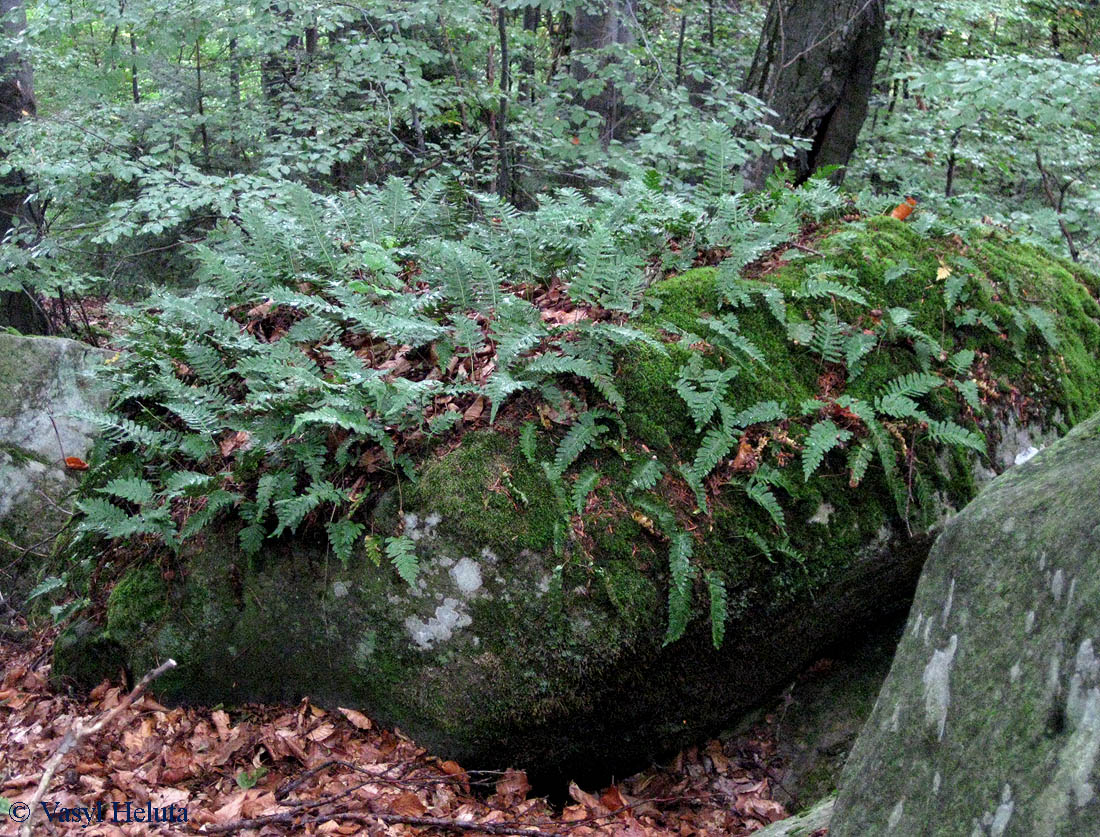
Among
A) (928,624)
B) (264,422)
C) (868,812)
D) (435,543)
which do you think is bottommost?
(435,543)

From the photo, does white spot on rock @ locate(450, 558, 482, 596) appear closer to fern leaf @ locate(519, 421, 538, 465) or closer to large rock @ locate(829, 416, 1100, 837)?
fern leaf @ locate(519, 421, 538, 465)

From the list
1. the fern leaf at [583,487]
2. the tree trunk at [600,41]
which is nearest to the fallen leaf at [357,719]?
the fern leaf at [583,487]

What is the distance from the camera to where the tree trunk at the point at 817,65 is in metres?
7.97

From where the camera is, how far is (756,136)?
26.2 feet

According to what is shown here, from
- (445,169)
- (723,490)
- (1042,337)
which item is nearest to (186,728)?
(723,490)

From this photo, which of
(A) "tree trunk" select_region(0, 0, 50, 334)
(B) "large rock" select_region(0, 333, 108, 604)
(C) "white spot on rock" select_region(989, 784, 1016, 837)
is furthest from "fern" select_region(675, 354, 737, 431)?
(A) "tree trunk" select_region(0, 0, 50, 334)

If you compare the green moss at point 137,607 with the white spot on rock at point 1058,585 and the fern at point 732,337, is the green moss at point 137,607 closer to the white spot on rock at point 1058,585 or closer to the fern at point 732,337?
the fern at point 732,337

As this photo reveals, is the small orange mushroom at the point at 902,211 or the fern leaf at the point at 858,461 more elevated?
the small orange mushroom at the point at 902,211

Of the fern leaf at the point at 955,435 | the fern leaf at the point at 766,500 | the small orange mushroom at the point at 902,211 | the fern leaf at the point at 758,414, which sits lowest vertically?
the fern leaf at the point at 766,500

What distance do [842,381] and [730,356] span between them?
2.25 feet

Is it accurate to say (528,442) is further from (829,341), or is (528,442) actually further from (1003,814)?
(1003,814)

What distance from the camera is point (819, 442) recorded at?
4121mm

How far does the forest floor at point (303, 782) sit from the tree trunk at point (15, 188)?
6.04 metres

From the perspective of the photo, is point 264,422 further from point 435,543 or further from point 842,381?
point 842,381
